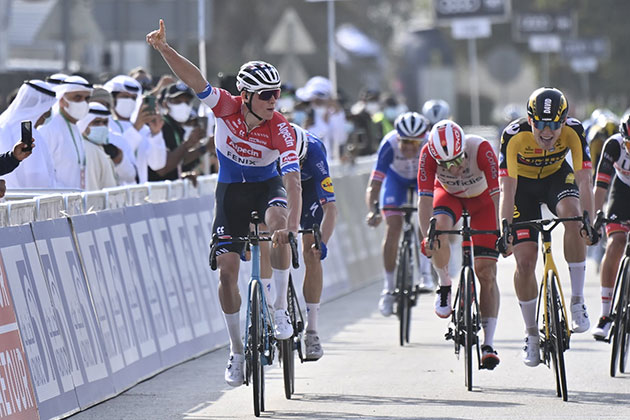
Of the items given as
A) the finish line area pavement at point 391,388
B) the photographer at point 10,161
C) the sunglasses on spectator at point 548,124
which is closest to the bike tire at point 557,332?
the finish line area pavement at point 391,388

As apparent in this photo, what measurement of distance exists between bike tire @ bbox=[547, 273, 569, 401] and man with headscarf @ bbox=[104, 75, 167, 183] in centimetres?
518

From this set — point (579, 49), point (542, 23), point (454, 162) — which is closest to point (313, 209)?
point (454, 162)

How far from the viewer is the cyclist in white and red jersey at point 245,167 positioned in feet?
33.3

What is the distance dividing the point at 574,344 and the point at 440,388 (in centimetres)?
290

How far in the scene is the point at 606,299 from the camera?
12.8m

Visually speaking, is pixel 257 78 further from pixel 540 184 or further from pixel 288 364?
pixel 540 184

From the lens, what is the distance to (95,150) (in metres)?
13.1

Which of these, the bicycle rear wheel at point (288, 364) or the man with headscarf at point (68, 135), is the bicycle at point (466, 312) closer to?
the bicycle rear wheel at point (288, 364)

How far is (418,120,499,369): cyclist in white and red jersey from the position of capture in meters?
11.4

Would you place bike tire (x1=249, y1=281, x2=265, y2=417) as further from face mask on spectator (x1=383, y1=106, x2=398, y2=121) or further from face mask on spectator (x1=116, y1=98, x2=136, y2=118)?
face mask on spectator (x1=383, y1=106, x2=398, y2=121)

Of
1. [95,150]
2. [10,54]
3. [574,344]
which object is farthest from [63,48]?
[574,344]

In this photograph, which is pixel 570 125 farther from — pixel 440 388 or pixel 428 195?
pixel 440 388

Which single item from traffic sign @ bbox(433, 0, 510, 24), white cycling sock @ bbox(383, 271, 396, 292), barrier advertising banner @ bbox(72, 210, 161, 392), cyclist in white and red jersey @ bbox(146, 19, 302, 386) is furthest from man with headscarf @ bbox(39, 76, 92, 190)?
traffic sign @ bbox(433, 0, 510, 24)

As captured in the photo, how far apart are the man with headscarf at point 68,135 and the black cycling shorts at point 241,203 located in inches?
102
